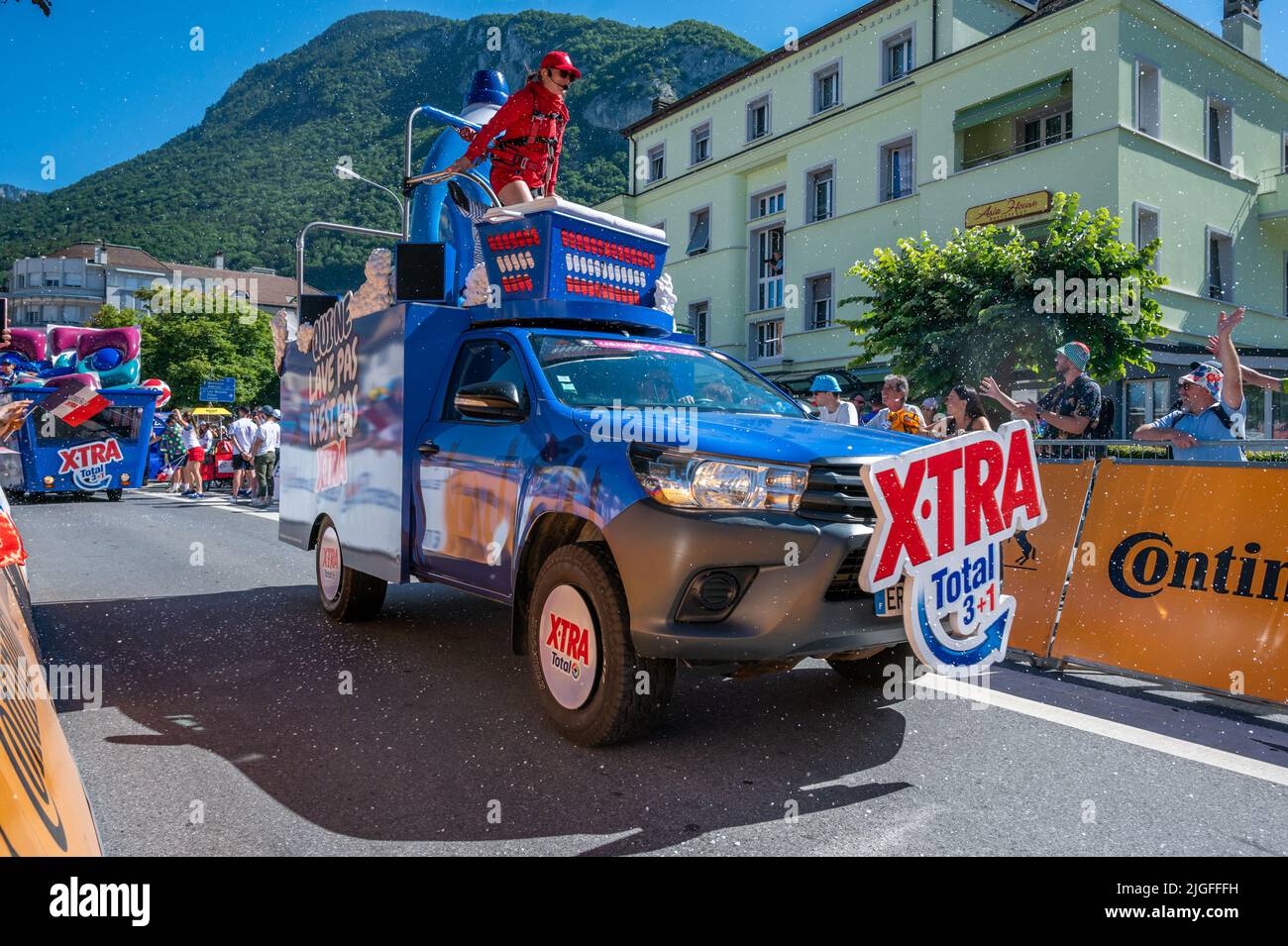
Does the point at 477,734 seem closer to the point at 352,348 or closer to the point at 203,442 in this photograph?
the point at 352,348

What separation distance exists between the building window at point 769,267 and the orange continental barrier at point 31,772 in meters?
30.2

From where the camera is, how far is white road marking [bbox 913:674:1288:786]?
3885mm

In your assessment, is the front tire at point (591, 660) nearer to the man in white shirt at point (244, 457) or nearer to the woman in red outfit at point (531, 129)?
the woman in red outfit at point (531, 129)

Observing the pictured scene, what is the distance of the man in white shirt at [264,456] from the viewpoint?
736 inches

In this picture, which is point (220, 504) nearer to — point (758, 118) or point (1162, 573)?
point (1162, 573)

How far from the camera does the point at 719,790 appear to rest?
11.6ft

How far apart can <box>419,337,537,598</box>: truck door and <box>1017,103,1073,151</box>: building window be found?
21290 millimetres

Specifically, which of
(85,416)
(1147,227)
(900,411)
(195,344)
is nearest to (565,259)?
(900,411)

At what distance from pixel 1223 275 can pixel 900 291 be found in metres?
11.6

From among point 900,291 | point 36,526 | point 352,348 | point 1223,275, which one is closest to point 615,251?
point 352,348

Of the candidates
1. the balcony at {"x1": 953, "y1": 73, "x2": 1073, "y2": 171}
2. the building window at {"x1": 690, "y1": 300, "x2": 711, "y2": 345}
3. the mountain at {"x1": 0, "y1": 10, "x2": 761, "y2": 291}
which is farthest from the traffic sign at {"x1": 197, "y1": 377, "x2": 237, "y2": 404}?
the balcony at {"x1": 953, "y1": 73, "x2": 1073, "y2": 171}

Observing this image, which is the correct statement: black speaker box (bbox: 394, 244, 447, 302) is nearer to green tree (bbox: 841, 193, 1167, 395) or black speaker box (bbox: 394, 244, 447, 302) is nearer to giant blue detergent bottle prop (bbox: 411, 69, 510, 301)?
giant blue detergent bottle prop (bbox: 411, 69, 510, 301)

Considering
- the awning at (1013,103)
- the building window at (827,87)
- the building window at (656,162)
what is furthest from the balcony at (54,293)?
the awning at (1013,103)

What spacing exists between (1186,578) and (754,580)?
2960 millimetres
